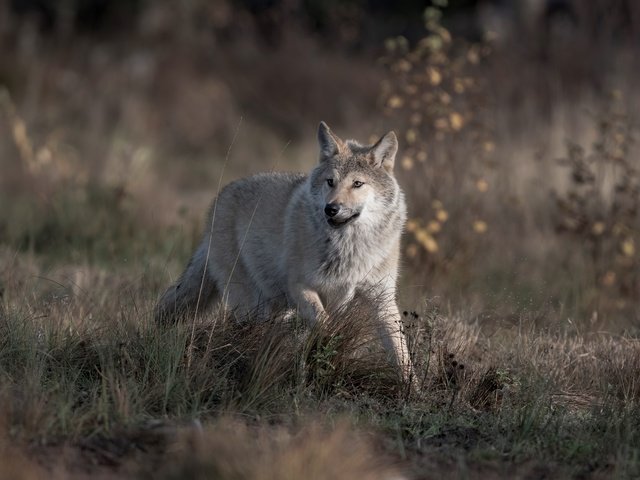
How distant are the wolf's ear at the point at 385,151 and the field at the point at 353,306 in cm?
102

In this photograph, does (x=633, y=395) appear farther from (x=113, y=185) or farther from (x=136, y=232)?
(x=113, y=185)

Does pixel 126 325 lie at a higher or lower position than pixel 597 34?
lower

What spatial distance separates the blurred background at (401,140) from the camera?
30.6 feet

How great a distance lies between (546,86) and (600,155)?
514cm

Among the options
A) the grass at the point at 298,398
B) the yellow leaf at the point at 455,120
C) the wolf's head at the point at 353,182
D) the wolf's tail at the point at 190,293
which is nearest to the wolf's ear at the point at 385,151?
the wolf's head at the point at 353,182

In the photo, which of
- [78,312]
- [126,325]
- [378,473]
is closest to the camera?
[378,473]

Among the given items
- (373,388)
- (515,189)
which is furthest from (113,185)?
(373,388)

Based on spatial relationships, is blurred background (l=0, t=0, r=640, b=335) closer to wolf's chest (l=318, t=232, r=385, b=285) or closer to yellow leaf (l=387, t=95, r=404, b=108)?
yellow leaf (l=387, t=95, r=404, b=108)

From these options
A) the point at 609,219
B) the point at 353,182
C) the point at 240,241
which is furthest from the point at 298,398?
the point at 609,219

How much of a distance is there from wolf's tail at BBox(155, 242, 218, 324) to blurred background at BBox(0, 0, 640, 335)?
0.26m

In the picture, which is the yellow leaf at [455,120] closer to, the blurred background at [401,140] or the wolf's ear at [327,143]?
the blurred background at [401,140]

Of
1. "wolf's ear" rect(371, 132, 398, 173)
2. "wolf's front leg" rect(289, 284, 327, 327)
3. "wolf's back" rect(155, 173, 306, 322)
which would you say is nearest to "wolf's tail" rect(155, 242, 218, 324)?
"wolf's back" rect(155, 173, 306, 322)

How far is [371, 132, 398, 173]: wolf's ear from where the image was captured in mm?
6828

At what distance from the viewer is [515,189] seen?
37.4ft
